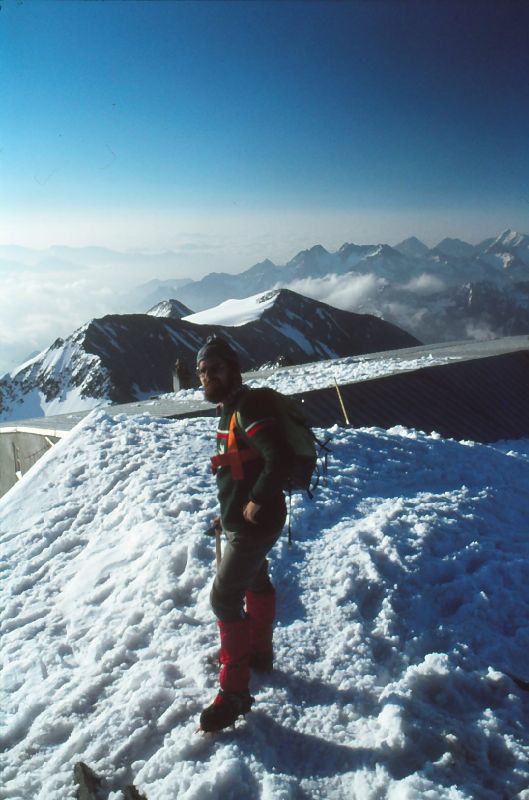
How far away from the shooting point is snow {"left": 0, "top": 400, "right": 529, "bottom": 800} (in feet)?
11.8

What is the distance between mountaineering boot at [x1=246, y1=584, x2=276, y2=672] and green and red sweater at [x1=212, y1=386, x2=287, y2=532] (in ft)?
2.73

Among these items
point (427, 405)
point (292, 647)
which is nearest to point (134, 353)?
point (427, 405)

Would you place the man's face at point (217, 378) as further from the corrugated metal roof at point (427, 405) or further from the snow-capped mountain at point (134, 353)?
the snow-capped mountain at point (134, 353)

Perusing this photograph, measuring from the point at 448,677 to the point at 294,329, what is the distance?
→ 195 meters

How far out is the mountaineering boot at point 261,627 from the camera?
176 inches

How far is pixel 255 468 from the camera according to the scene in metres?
3.90

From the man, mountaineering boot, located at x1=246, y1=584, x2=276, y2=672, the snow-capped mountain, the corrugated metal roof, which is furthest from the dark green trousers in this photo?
the snow-capped mountain

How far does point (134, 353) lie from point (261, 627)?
6023 inches

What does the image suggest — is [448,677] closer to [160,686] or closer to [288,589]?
[288,589]

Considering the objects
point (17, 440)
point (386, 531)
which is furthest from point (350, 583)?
point (17, 440)

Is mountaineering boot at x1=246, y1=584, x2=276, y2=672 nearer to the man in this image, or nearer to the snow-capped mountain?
the man

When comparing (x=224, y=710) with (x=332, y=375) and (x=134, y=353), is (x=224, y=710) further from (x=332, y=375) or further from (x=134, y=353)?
(x=134, y=353)

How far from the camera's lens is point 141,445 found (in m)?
9.66

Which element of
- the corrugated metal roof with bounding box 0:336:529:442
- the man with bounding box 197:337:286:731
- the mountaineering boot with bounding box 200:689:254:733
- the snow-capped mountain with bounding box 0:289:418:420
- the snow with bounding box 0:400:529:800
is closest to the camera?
the snow with bounding box 0:400:529:800
